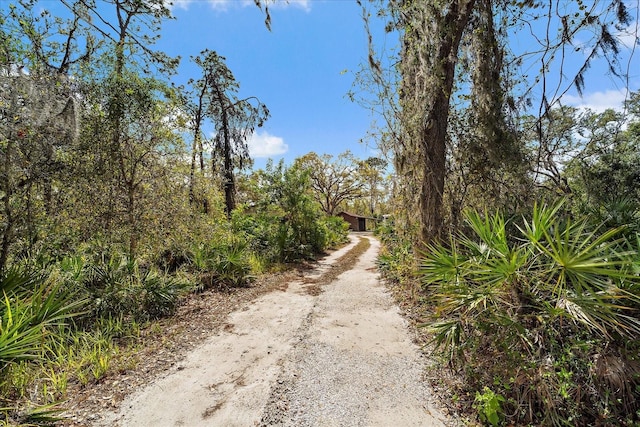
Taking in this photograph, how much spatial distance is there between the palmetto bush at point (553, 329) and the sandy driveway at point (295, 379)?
27.8 inches

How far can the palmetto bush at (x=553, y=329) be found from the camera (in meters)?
2.12

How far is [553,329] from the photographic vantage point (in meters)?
2.39

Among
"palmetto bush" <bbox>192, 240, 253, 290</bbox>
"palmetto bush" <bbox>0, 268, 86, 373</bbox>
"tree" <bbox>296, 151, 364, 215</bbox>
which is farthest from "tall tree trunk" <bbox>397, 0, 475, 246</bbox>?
"tree" <bbox>296, 151, 364, 215</bbox>

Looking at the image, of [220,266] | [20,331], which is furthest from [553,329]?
[220,266]

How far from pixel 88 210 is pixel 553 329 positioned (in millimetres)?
6108

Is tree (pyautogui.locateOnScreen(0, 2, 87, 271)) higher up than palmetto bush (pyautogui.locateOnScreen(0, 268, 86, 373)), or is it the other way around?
tree (pyautogui.locateOnScreen(0, 2, 87, 271))

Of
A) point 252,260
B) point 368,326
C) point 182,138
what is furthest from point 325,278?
point 182,138

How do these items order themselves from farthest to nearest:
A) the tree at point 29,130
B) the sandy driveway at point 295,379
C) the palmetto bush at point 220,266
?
the palmetto bush at point 220,266 < the tree at point 29,130 < the sandy driveway at point 295,379

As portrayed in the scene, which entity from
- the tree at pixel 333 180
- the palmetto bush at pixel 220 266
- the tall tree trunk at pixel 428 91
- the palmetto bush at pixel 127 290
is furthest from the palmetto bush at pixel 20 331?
the tree at pixel 333 180

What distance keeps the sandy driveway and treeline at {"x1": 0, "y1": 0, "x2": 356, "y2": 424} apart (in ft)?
3.14

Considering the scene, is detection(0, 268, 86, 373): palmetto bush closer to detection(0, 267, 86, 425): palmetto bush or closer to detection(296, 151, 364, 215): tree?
detection(0, 267, 86, 425): palmetto bush

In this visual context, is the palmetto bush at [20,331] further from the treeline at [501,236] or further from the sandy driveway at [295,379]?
the treeline at [501,236]

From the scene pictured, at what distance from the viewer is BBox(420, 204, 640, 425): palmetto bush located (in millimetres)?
2119

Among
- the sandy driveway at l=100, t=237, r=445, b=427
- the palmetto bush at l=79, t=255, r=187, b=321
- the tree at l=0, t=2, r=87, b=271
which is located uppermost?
the tree at l=0, t=2, r=87, b=271
